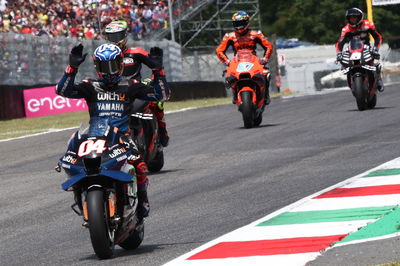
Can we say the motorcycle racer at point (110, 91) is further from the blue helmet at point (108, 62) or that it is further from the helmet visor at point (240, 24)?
the helmet visor at point (240, 24)

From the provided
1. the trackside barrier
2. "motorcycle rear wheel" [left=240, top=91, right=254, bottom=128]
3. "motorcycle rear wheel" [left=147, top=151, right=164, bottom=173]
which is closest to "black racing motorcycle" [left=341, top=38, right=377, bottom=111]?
"motorcycle rear wheel" [left=240, top=91, right=254, bottom=128]

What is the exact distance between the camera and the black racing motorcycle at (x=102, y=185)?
7.13m

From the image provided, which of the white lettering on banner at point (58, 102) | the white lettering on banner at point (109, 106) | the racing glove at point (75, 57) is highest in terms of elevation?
the racing glove at point (75, 57)

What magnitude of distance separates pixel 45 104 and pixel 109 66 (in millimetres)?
21687

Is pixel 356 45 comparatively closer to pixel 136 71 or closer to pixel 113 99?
pixel 136 71

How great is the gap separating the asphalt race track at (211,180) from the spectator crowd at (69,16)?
9953mm

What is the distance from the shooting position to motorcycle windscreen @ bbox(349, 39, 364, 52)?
65.0ft

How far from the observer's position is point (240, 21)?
18328mm

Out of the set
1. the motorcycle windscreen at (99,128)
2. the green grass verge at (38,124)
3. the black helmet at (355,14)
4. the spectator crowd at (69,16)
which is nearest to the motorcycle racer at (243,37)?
the black helmet at (355,14)

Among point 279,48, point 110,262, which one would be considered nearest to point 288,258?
point 110,262

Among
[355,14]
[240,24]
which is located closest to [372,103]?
[355,14]

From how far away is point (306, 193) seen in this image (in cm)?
1013

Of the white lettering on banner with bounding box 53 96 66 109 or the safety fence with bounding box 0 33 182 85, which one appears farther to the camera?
the white lettering on banner with bounding box 53 96 66 109

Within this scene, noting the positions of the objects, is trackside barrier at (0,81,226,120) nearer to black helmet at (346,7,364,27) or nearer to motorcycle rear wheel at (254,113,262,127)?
motorcycle rear wheel at (254,113,262,127)
